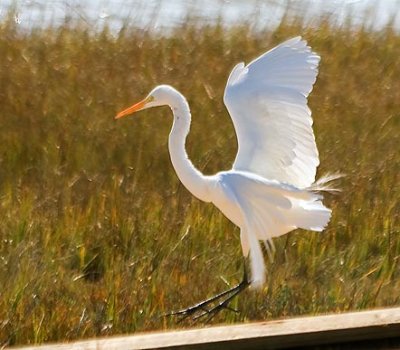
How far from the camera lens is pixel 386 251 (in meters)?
4.72

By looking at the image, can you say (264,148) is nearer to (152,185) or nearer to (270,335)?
(152,185)

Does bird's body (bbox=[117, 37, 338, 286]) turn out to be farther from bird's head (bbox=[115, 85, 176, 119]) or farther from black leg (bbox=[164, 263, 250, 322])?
black leg (bbox=[164, 263, 250, 322])

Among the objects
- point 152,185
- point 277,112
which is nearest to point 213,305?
point 277,112

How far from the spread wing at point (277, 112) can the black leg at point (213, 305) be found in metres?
0.39

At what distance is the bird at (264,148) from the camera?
396cm

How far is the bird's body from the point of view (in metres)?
3.96

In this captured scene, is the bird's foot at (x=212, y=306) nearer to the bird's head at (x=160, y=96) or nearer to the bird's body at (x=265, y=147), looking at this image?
the bird's body at (x=265, y=147)

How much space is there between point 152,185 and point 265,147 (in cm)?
127

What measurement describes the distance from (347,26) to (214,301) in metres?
3.69

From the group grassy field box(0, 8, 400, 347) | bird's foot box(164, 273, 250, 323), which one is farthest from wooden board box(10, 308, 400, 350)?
bird's foot box(164, 273, 250, 323)

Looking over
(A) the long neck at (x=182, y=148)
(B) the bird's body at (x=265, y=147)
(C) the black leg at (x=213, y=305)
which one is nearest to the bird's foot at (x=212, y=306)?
(C) the black leg at (x=213, y=305)

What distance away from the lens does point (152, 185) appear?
5.45 meters

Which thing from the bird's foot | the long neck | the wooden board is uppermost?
the long neck

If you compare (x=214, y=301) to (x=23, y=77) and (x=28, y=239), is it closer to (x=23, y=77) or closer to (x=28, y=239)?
(x=28, y=239)
